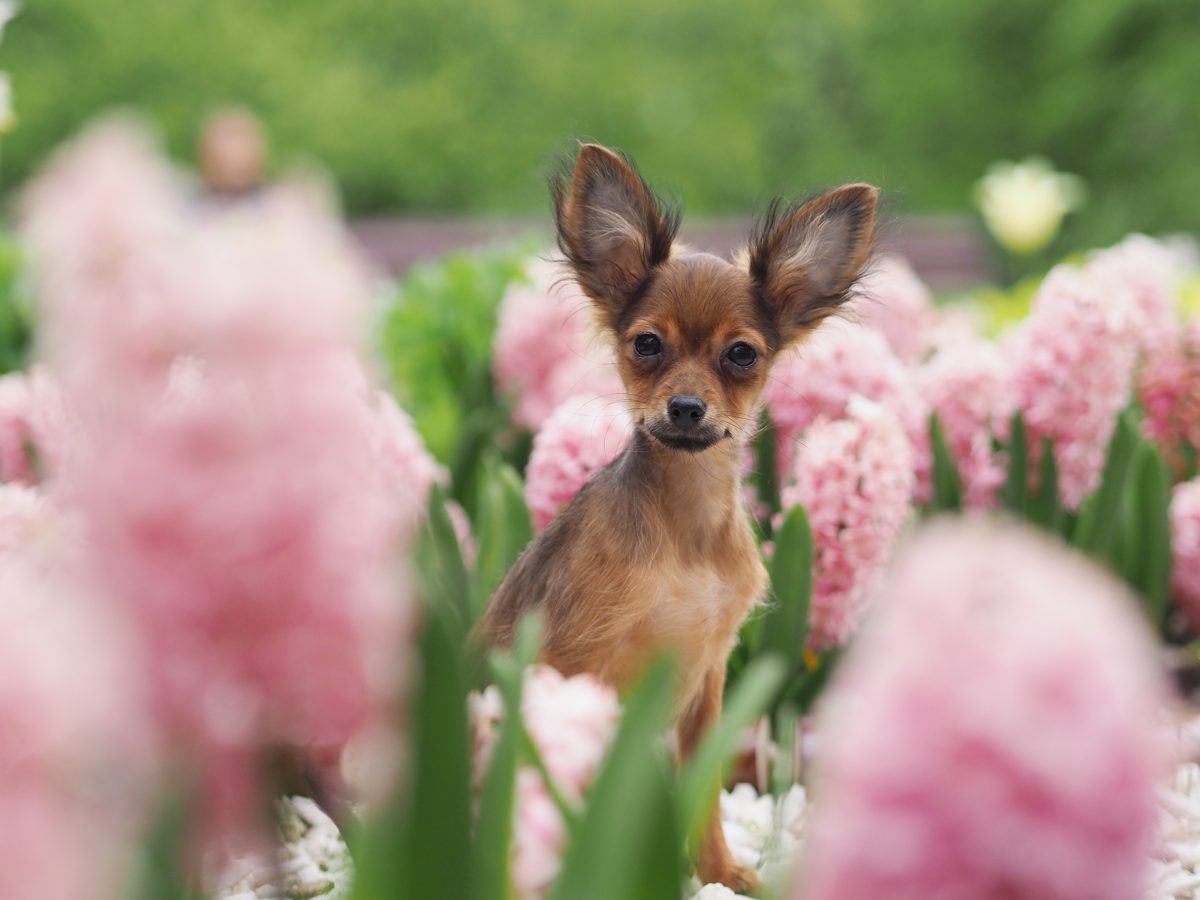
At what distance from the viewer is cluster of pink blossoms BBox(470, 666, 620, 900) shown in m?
1.44

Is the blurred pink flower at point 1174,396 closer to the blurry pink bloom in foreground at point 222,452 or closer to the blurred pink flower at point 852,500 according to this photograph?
the blurred pink flower at point 852,500

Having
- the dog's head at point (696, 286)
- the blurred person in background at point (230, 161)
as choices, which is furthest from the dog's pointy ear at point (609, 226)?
the blurred person in background at point (230, 161)

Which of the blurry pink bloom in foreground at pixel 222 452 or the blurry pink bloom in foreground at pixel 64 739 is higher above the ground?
the blurry pink bloom in foreground at pixel 222 452

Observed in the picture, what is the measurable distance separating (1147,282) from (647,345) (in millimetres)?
2103

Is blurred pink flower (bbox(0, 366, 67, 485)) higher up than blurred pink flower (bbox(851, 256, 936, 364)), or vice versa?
blurred pink flower (bbox(851, 256, 936, 364))

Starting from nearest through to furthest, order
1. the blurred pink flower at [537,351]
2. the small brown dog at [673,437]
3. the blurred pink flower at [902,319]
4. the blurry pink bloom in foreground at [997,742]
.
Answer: the blurry pink bloom in foreground at [997,742] < the small brown dog at [673,437] < the blurred pink flower at [537,351] < the blurred pink flower at [902,319]

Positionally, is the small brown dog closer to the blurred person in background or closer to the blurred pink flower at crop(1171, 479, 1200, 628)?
the blurred pink flower at crop(1171, 479, 1200, 628)

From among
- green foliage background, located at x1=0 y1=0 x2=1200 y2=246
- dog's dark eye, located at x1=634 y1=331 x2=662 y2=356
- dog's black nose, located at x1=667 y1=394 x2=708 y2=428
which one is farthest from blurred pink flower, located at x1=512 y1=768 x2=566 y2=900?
green foliage background, located at x1=0 y1=0 x2=1200 y2=246

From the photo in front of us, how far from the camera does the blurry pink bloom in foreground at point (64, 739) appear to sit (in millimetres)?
919

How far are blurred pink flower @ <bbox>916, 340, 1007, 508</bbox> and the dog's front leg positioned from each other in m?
1.45

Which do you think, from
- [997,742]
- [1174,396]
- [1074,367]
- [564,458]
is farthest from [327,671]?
[1174,396]

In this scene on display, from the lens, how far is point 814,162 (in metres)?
23.4

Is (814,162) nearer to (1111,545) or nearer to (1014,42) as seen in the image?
(1014,42)

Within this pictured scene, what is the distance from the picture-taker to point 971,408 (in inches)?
161
